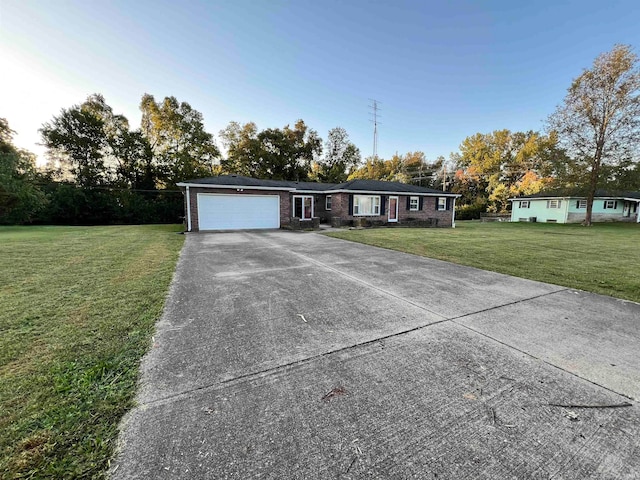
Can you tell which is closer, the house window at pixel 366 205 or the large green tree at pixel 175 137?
the house window at pixel 366 205

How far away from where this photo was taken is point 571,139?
69.3 ft

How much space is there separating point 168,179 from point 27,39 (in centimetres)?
1735

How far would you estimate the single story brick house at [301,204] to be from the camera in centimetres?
1444

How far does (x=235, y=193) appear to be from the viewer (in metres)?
15.0

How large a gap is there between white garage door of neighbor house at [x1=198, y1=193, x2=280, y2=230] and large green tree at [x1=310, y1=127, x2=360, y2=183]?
69.7ft

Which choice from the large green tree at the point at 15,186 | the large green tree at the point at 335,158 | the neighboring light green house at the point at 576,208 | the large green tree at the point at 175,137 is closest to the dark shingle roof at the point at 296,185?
the large green tree at the point at 175,137

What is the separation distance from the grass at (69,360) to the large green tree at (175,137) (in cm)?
2297

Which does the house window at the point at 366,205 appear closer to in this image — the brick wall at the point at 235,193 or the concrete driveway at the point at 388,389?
the brick wall at the point at 235,193

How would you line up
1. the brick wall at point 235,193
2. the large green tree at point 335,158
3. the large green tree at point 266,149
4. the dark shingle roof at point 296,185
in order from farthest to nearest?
the large green tree at point 335,158 → the large green tree at point 266,149 → the dark shingle roof at point 296,185 → the brick wall at point 235,193

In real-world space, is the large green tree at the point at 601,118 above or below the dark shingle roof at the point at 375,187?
above

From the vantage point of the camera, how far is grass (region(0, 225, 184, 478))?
1.54 meters

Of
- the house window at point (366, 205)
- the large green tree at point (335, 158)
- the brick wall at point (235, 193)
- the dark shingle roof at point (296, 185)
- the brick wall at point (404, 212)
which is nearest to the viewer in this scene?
the brick wall at point (235, 193)

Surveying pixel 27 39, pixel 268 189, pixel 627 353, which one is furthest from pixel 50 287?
pixel 268 189

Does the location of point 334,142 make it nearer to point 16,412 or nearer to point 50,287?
point 50,287
